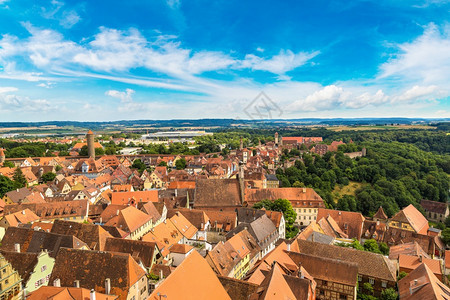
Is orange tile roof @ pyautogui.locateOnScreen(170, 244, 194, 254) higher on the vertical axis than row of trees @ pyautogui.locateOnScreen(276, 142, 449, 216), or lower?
higher

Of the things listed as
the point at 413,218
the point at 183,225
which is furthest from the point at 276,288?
the point at 413,218

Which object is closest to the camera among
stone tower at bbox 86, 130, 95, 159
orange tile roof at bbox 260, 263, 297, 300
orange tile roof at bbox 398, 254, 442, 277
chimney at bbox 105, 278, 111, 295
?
orange tile roof at bbox 260, 263, 297, 300

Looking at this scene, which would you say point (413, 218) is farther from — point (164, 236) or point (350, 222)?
point (164, 236)

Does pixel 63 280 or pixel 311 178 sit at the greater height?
pixel 63 280

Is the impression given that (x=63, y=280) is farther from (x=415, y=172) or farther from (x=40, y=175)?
(x=415, y=172)

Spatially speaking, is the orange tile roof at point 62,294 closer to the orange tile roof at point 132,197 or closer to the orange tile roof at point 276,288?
the orange tile roof at point 276,288

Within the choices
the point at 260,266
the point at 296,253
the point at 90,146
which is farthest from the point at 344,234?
the point at 90,146

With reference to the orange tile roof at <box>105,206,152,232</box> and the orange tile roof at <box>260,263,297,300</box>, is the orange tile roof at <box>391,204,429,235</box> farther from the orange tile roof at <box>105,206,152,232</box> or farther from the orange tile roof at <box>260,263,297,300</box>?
the orange tile roof at <box>105,206,152,232</box>

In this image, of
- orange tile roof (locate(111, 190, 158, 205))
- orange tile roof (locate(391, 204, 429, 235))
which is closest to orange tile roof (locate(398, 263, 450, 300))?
orange tile roof (locate(391, 204, 429, 235))
